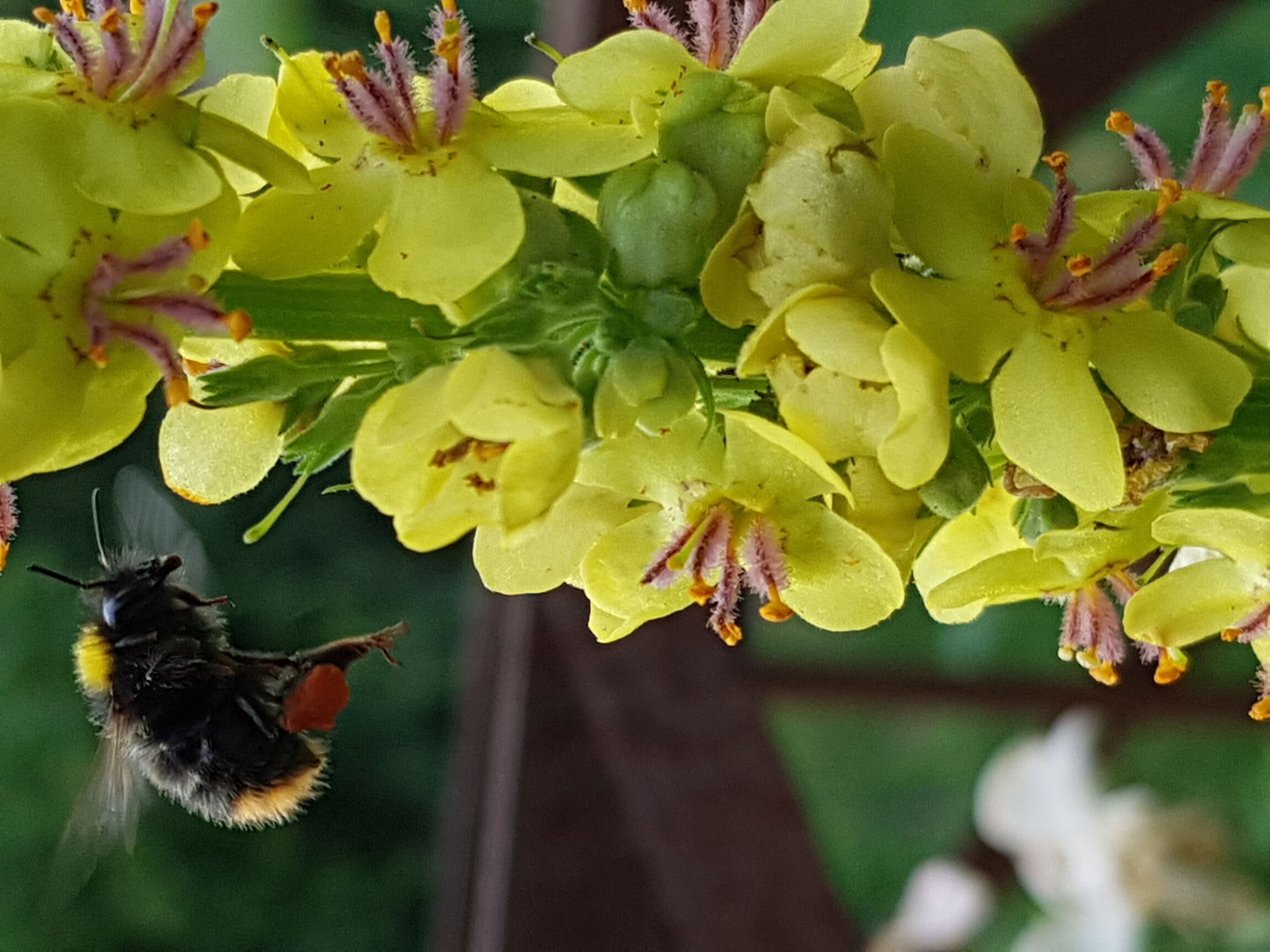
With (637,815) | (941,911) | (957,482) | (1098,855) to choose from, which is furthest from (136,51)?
(941,911)

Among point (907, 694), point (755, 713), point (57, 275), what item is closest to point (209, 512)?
point (755, 713)

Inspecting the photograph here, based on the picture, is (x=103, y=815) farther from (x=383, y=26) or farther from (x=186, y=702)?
(x=383, y=26)

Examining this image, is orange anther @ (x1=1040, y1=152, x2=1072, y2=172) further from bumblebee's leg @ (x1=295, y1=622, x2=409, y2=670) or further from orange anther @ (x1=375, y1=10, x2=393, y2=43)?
bumblebee's leg @ (x1=295, y1=622, x2=409, y2=670)

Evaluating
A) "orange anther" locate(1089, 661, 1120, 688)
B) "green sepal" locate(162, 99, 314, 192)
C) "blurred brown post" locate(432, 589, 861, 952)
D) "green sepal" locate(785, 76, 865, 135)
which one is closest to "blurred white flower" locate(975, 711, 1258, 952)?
"blurred brown post" locate(432, 589, 861, 952)

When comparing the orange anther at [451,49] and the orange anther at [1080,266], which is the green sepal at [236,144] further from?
the orange anther at [1080,266]

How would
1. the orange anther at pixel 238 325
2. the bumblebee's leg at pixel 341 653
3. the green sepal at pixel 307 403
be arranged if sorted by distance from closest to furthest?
the orange anther at pixel 238 325, the green sepal at pixel 307 403, the bumblebee's leg at pixel 341 653

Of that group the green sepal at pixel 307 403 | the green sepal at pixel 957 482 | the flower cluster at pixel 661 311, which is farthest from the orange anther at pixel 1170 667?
the green sepal at pixel 307 403
